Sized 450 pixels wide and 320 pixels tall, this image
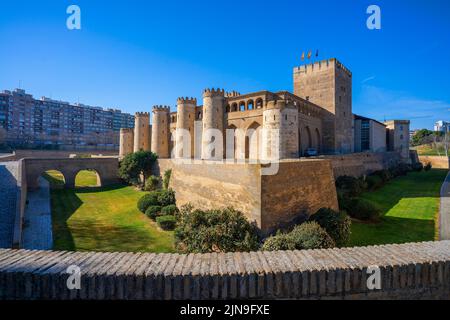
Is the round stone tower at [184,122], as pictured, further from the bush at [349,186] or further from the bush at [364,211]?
the bush at [364,211]

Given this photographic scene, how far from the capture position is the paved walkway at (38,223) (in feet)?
41.7

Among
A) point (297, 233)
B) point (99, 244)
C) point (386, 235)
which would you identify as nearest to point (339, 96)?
point (386, 235)

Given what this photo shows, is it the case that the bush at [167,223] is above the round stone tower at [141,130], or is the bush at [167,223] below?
Answer: below

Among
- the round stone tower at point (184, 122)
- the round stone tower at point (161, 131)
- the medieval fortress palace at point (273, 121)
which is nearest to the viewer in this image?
the medieval fortress palace at point (273, 121)

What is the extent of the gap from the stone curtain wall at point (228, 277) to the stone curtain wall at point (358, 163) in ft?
64.2

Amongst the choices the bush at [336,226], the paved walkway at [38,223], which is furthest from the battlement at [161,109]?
the bush at [336,226]

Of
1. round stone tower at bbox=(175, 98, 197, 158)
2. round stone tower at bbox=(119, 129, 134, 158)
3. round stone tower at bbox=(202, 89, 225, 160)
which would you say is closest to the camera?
round stone tower at bbox=(202, 89, 225, 160)

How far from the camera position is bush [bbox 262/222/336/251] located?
9.54 metres

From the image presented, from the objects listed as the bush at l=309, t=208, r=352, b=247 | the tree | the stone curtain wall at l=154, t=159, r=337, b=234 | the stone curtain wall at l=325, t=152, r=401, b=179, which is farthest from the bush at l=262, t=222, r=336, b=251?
the tree

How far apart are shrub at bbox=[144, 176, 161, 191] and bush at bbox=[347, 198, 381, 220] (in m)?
19.3

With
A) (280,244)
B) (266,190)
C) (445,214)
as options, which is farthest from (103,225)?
(445,214)

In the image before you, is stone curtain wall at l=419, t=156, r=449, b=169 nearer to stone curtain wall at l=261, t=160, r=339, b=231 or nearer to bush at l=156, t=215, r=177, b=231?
stone curtain wall at l=261, t=160, r=339, b=231

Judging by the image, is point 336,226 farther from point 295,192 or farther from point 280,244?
point 280,244
